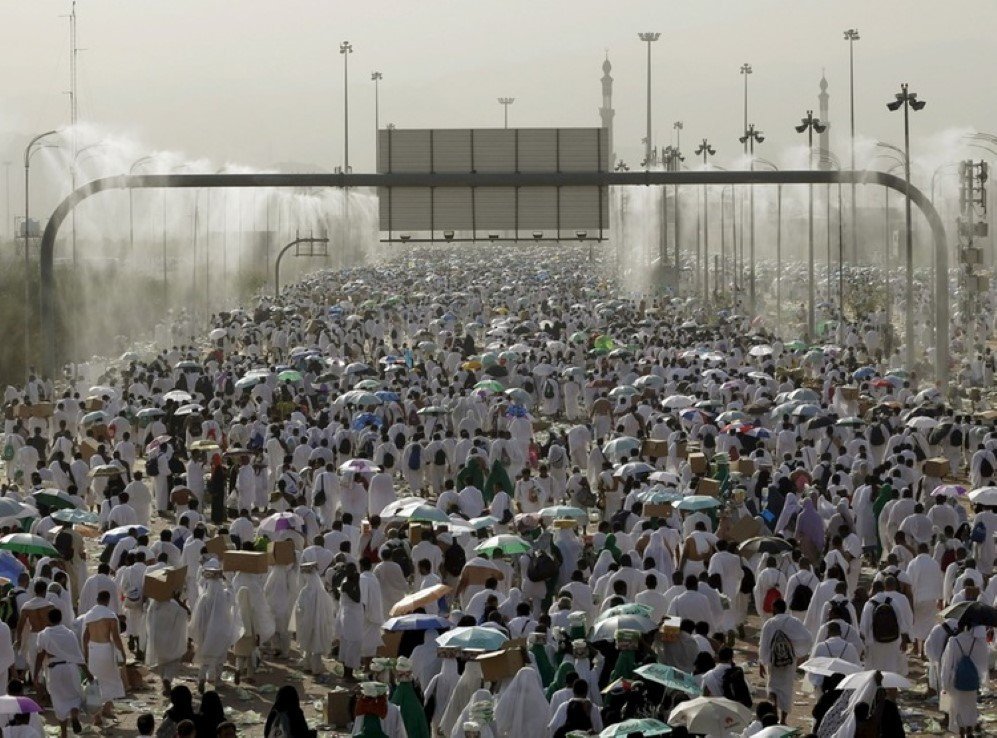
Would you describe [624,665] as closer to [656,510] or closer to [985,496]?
[656,510]

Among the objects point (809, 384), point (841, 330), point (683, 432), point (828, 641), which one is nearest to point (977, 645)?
point (828, 641)

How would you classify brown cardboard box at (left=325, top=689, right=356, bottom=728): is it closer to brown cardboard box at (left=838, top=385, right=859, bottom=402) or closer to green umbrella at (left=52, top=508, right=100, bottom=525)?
green umbrella at (left=52, top=508, right=100, bottom=525)

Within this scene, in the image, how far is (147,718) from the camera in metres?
11.2

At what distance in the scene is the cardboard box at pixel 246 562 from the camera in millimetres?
17625

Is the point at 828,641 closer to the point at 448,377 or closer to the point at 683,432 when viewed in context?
the point at 683,432

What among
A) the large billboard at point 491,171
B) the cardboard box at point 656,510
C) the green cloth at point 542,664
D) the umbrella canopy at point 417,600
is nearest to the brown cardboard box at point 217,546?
the umbrella canopy at point 417,600

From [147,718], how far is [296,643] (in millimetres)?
7714

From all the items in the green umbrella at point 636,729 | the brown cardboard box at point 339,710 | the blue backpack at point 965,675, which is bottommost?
the brown cardboard box at point 339,710

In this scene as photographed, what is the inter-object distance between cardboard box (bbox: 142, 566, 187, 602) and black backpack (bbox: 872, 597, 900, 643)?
5.77 meters

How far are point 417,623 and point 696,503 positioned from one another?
5.95 metres

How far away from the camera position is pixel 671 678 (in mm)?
12422

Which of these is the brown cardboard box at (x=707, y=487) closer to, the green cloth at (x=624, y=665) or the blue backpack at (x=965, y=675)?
the blue backpack at (x=965, y=675)

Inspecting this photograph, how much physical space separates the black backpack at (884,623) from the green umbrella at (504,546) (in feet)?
11.3

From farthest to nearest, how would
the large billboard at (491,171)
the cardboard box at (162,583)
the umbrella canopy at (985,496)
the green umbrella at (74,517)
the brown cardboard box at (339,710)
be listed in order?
the large billboard at (491,171) < the umbrella canopy at (985,496) < the green umbrella at (74,517) < the cardboard box at (162,583) < the brown cardboard box at (339,710)
